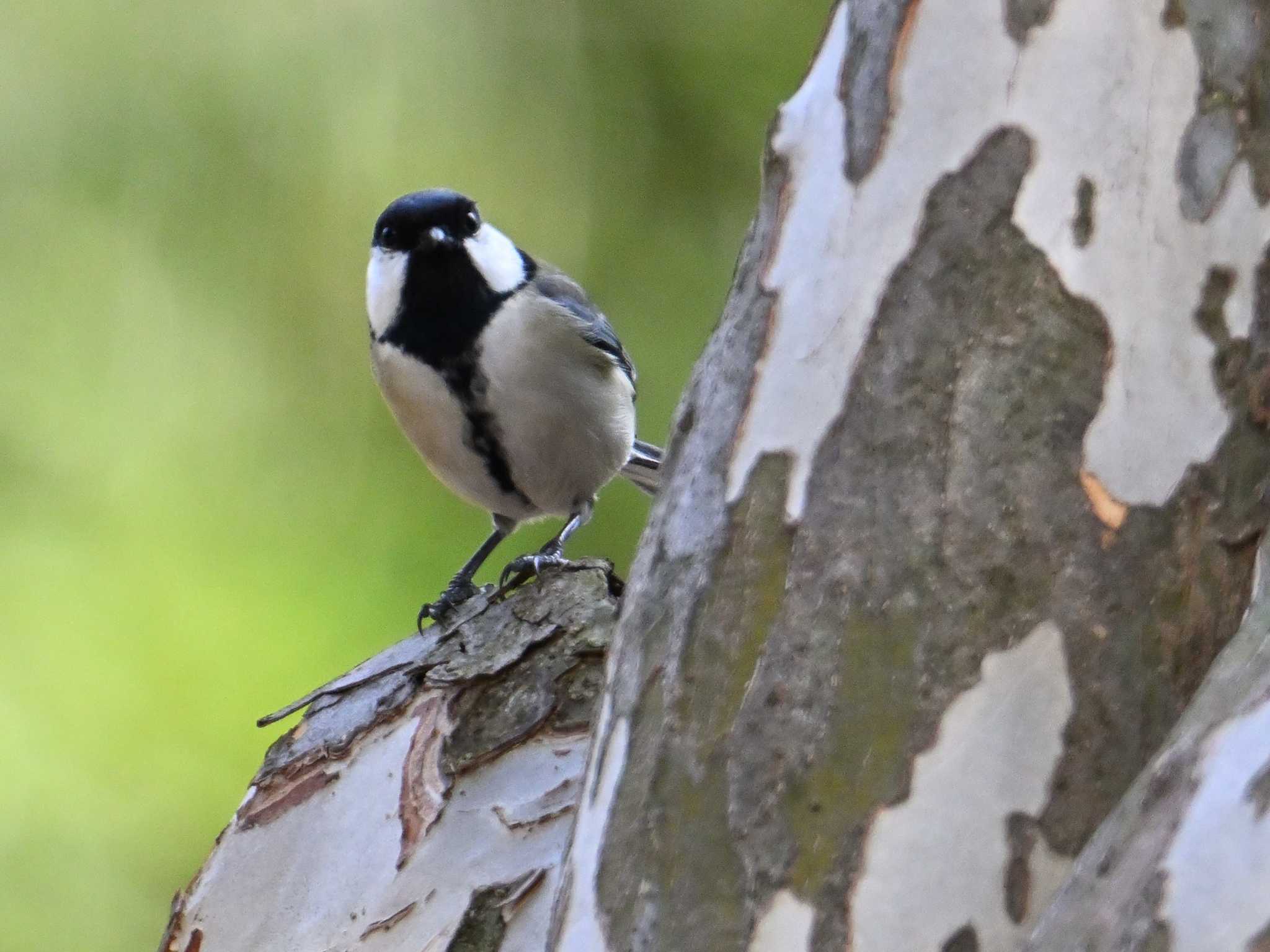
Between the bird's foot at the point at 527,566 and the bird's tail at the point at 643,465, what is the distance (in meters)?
0.29

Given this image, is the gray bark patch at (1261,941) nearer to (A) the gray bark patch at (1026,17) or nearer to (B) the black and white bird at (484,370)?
(A) the gray bark patch at (1026,17)

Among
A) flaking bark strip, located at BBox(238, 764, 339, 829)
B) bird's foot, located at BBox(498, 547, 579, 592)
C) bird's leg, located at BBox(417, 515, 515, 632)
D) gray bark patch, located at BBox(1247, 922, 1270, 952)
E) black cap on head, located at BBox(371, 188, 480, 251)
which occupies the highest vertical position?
black cap on head, located at BBox(371, 188, 480, 251)

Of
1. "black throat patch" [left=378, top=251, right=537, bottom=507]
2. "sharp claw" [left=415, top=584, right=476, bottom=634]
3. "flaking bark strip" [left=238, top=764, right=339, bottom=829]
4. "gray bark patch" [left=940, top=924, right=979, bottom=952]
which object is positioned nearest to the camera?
"gray bark patch" [left=940, top=924, right=979, bottom=952]

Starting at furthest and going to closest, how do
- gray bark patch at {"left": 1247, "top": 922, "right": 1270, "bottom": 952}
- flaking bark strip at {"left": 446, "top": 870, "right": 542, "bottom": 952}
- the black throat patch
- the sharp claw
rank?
1. the black throat patch
2. the sharp claw
3. flaking bark strip at {"left": 446, "top": 870, "right": 542, "bottom": 952}
4. gray bark patch at {"left": 1247, "top": 922, "right": 1270, "bottom": 952}

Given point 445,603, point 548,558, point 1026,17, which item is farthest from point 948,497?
point 445,603

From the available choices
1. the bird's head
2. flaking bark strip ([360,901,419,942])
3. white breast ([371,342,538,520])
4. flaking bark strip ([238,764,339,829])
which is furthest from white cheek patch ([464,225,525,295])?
flaking bark strip ([360,901,419,942])

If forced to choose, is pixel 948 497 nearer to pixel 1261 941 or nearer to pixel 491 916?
pixel 1261 941

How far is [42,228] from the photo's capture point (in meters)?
2.46

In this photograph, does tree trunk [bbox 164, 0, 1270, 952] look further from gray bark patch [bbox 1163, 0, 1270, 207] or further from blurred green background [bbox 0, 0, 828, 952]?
blurred green background [bbox 0, 0, 828, 952]

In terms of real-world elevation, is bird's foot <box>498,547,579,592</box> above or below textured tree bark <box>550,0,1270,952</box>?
above

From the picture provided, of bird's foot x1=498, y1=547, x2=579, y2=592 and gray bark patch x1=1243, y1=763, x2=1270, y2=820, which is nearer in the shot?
gray bark patch x1=1243, y1=763, x2=1270, y2=820

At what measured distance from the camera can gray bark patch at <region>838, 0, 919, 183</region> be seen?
72cm

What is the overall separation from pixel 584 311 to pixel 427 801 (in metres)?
0.91

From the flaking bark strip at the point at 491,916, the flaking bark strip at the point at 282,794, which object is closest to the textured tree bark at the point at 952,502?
the flaking bark strip at the point at 491,916
